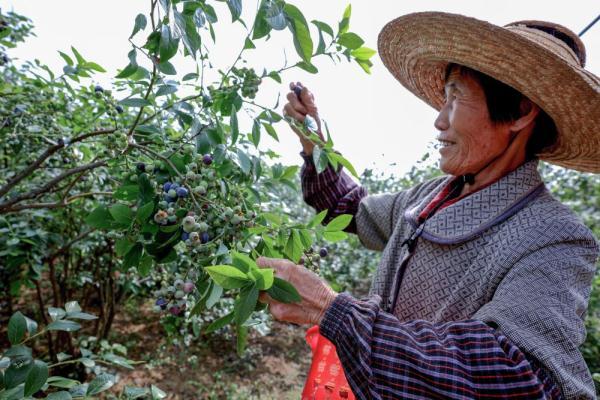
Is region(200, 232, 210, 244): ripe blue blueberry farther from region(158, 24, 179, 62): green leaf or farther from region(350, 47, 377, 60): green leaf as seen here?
region(350, 47, 377, 60): green leaf

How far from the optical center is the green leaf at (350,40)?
3.64 ft

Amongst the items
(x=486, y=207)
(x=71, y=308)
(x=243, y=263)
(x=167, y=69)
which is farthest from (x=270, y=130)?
(x=71, y=308)

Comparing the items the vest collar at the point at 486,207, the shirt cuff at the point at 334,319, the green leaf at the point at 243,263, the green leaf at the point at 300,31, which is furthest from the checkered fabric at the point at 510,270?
the green leaf at the point at 300,31

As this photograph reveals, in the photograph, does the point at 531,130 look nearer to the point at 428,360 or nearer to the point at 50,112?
the point at 428,360

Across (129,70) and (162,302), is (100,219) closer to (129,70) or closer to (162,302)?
(162,302)

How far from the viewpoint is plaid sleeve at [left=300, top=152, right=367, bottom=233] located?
5.64 feet

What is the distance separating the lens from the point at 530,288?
0.89 meters

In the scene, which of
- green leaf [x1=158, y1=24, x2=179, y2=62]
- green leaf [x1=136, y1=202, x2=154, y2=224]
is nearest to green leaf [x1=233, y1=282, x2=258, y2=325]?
green leaf [x1=136, y1=202, x2=154, y2=224]

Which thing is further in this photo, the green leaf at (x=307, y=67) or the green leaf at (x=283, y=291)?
the green leaf at (x=307, y=67)

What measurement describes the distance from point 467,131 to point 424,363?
688 mm

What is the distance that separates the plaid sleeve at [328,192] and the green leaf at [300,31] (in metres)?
0.79

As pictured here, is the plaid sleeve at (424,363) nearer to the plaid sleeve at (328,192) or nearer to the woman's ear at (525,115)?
the woman's ear at (525,115)

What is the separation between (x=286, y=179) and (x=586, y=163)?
3.33 ft

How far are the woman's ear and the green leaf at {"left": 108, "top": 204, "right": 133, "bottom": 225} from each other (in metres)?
1.04
